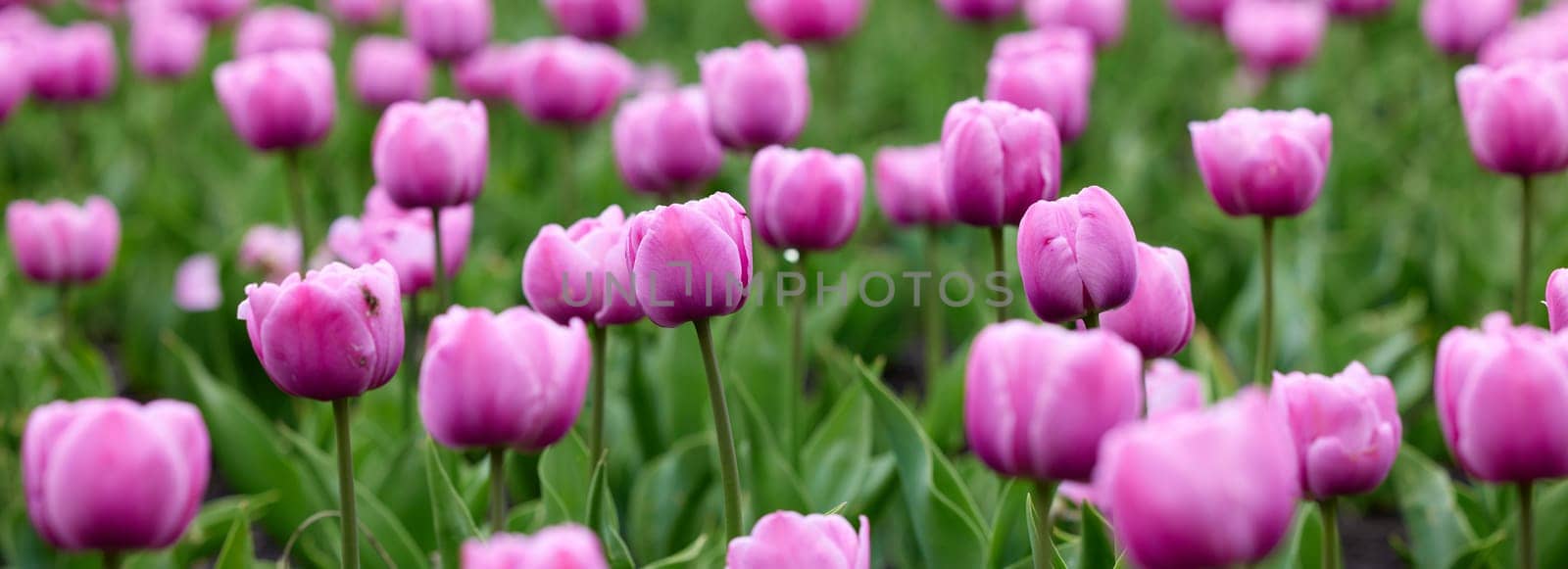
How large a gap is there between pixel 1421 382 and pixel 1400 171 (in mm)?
1274

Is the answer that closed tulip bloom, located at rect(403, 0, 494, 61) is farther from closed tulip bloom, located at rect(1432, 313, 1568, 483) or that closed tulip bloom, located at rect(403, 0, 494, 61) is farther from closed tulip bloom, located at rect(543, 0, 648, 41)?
closed tulip bloom, located at rect(1432, 313, 1568, 483)

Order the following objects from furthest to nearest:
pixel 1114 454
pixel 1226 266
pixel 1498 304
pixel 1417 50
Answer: pixel 1417 50 < pixel 1226 266 < pixel 1498 304 < pixel 1114 454

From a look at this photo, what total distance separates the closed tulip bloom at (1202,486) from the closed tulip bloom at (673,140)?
1325mm

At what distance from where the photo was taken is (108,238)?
2289 millimetres

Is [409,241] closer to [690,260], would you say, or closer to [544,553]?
[690,260]

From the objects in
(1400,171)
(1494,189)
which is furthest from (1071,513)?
(1400,171)

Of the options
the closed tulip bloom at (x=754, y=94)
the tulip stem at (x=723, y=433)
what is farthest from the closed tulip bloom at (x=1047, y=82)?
the tulip stem at (x=723, y=433)

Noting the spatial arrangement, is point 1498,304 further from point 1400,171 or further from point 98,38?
point 98,38

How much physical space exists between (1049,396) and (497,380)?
1.47 feet

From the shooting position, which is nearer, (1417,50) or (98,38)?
(98,38)

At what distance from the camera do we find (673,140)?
83.0 inches

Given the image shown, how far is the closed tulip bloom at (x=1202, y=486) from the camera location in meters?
0.77

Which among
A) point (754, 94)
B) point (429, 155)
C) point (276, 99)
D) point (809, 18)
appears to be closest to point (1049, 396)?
point (429, 155)

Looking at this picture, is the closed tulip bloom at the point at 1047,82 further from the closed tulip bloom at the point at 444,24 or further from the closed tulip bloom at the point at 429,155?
the closed tulip bloom at the point at 444,24
